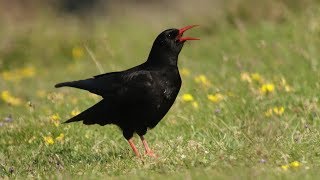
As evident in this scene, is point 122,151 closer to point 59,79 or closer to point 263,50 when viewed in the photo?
point 263,50

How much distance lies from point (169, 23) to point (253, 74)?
24.9 feet

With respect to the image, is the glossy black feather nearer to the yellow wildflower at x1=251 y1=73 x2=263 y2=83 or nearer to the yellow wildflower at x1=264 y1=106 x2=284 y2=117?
the yellow wildflower at x1=264 y1=106 x2=284 y2=117

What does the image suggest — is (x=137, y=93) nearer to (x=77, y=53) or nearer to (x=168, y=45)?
(x=168, y=45)

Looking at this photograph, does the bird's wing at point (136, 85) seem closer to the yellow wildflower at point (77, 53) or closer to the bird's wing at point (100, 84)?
the bird's wing at point (100, 84)

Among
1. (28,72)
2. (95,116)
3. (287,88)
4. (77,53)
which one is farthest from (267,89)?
(77,53)

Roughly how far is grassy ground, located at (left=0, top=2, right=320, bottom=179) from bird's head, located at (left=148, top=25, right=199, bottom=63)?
2.37 ft

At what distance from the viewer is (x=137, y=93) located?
23.4 ft

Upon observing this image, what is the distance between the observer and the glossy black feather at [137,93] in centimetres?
710

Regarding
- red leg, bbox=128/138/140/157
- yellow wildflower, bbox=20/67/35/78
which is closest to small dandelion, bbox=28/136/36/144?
red leg, bbox=128/138/140/157

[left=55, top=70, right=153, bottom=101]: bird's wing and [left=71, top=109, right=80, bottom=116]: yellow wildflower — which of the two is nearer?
[left=55, top=70, right=153, bottom=101]: bird's wing

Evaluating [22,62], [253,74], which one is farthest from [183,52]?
[253,74]

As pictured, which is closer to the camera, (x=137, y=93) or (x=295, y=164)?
(x=295, y=164)

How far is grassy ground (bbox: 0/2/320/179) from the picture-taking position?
6.30m

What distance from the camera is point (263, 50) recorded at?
11.4m
